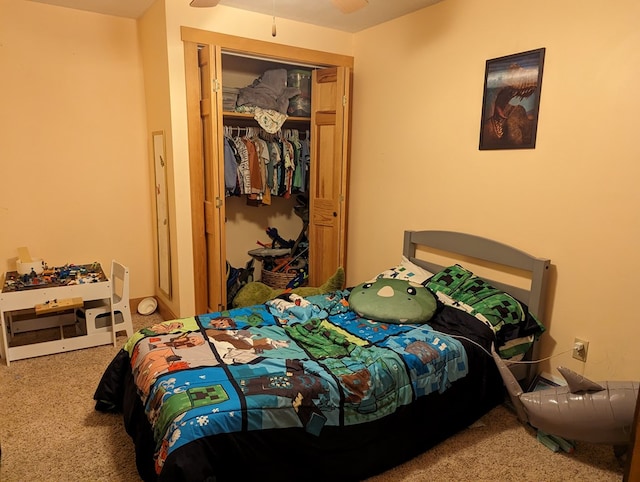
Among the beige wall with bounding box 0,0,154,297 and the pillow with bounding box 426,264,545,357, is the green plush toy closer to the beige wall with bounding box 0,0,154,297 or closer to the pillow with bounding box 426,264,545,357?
the pillow with bounding box 426,264,545,357

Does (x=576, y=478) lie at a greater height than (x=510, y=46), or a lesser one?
lesser

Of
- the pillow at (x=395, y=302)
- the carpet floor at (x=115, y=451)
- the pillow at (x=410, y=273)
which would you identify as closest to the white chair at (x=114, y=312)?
the carpet floor at (x=115, y=451)

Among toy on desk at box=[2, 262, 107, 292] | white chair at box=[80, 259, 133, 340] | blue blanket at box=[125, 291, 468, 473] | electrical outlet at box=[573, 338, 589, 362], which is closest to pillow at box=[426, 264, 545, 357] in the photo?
electrical outlet at box=[573, 338, 589, 362]

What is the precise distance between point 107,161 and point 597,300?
11.7ft

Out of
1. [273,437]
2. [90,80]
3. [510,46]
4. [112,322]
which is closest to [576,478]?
[273,437]

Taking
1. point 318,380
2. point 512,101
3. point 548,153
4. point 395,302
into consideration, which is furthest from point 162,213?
point 548,153

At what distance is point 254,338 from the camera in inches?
88.0

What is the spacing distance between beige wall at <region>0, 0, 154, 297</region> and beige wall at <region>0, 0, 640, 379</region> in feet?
0.03

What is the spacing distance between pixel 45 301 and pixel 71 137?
1.32 meters

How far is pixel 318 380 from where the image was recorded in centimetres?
186

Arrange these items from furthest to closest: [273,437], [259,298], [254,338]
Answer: [259,298] → [254,338] → [273,437]

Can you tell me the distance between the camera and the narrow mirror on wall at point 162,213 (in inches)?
132

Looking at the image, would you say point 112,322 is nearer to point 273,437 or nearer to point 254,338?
point 254,338

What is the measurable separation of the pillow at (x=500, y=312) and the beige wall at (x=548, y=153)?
0.18 metres
